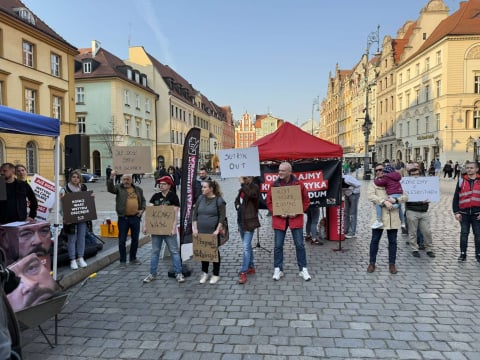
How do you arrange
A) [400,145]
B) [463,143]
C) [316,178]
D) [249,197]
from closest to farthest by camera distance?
[249,197]
[316,178]
[463,143]
[400,145]

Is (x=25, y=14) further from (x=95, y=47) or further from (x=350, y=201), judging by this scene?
(x=350, y=201)

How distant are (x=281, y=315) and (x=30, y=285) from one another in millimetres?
2788

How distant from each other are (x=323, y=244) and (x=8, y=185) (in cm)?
622

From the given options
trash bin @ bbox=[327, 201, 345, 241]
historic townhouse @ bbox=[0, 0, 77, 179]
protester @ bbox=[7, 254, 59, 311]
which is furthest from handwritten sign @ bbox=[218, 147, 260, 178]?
historic townhouse @ bbox=[0, 0, 77, 179]

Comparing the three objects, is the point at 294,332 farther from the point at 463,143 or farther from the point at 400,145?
the point at 400,145

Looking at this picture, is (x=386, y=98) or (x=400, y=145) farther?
(x=386, y=98)

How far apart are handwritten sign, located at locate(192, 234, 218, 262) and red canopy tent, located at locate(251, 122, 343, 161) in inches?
116

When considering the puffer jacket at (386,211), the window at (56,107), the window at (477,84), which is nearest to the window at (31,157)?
the window at (56,107)

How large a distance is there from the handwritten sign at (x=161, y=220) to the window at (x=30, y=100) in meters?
24.6

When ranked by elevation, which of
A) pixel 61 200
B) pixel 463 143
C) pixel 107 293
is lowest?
pixel 107 293

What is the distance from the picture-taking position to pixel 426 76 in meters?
44.9

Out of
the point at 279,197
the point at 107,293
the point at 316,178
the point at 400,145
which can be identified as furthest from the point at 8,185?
the point at 400,145

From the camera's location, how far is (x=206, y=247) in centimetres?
580

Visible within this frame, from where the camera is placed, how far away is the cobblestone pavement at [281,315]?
3.76 meters
